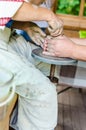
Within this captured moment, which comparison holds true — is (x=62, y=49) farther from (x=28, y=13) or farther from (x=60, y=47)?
(x=28, y=13)

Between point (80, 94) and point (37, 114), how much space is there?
1.50 meters

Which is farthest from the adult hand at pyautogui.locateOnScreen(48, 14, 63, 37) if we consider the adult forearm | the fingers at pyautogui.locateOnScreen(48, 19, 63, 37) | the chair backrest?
the chair backrest

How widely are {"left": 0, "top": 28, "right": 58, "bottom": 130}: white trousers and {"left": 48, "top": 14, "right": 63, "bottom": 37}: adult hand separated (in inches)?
7.9

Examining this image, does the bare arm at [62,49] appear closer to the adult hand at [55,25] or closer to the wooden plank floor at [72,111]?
the adult hand at [55,25]

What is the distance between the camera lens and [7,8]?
3.12ft

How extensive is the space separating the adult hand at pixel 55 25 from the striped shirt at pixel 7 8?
0.18 meters

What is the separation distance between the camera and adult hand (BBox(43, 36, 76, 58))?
48.3 inches

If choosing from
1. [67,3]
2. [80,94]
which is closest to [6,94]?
[80,94]

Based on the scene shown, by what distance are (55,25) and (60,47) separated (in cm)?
15

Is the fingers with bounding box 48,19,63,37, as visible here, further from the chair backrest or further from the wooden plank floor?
the chair backrest

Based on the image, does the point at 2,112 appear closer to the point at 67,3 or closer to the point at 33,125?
the point at 33,125

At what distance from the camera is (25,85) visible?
1090mm

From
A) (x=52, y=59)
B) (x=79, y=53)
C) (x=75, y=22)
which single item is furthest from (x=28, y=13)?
(x=75, y=22)

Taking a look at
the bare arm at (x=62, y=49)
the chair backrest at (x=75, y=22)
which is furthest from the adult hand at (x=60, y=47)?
the chair backrest at (x=75, y=22)
